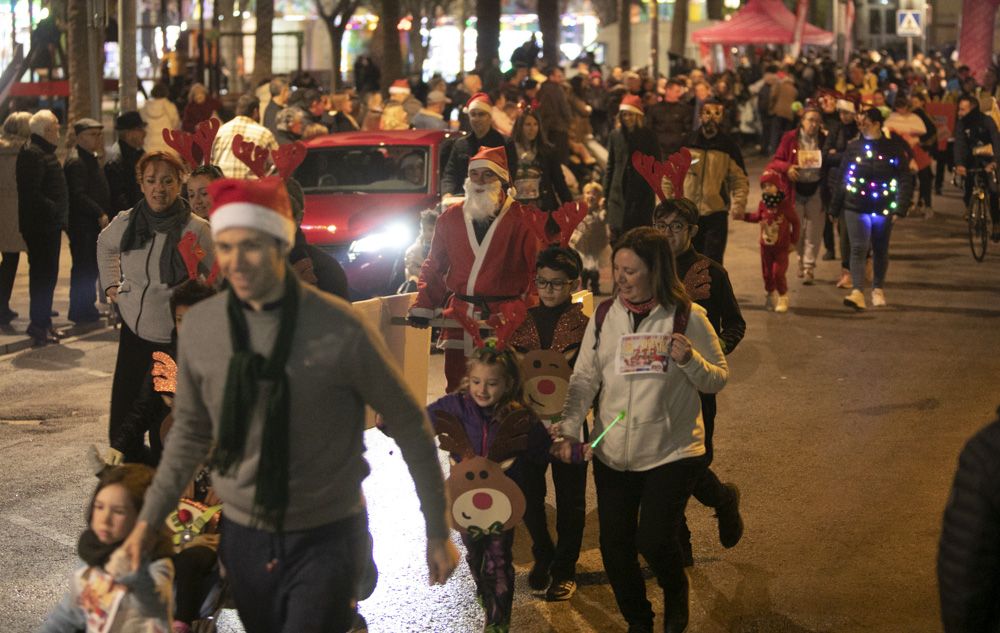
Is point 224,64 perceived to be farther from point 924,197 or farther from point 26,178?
point 26,178

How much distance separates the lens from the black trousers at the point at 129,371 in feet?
23.8

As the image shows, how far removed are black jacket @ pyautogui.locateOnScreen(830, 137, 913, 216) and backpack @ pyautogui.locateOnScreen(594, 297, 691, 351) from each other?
29.0 feet

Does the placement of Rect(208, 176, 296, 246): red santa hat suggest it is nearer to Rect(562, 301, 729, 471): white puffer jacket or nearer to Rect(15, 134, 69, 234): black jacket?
Rect(562, 301, 729, 471): white puffer jacket

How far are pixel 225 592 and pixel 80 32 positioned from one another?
57.4 ft

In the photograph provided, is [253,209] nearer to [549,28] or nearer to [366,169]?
[366,169]

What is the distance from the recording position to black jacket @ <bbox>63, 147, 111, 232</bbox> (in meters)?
14.5

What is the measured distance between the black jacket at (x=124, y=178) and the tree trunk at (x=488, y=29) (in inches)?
671

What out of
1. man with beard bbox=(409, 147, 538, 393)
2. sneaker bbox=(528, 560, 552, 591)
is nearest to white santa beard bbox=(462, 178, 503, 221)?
man with beard bbox=(409, 147, 538, 393)

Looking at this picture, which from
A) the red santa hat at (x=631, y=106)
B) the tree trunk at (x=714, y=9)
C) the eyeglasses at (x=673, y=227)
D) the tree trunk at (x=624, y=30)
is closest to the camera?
the eyeglasses at (x=673, y=227)

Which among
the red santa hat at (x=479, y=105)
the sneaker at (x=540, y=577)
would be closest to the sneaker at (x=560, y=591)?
the sneaker at (x=540, y=577)

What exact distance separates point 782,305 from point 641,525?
9.35 metres

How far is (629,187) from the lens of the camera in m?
14.6

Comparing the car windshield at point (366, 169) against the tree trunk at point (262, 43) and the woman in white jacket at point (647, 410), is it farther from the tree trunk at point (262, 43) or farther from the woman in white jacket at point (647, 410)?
the tree trunk at point (262, 43)

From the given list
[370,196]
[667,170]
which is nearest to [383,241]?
[370,196]
